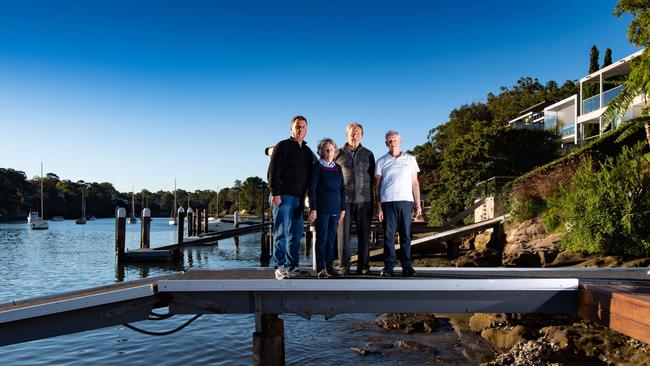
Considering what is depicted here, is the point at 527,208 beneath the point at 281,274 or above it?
above

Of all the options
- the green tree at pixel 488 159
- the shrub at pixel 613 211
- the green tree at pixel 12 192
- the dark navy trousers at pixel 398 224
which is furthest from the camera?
the green tree at pixel 12 192

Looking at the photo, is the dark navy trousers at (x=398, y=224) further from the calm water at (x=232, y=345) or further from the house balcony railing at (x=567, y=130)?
the house balcony railing at (x=567, y=130)

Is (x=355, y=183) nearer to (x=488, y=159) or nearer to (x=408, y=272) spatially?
(x=408, y=272)

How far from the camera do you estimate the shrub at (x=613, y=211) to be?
12562 millimetres

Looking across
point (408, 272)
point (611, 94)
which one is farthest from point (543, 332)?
point (611, 94)

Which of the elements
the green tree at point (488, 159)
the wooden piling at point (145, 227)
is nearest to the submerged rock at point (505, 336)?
the wooden piling at point (145, 227)

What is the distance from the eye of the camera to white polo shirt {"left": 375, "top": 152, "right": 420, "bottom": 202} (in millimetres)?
7070

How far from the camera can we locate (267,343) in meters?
6.36

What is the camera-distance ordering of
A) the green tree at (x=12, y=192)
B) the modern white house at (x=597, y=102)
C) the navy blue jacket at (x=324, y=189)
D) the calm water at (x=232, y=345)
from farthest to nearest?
the green tree at (x=12, y=192)
the modern white house at (x=597, y=102)
the calm water at (x=232, y=345)
the navy blue jacket at (x=324, y=189)

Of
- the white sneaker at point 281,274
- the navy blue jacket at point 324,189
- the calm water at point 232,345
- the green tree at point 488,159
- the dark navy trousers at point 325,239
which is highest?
the green tree at point 488,159

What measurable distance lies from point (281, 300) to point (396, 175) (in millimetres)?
2201

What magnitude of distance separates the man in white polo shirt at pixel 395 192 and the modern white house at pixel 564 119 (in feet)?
125

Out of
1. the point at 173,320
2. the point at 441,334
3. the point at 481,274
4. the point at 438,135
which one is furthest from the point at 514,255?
the point at 438,135

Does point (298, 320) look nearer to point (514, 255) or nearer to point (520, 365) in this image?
point (514, 255)
